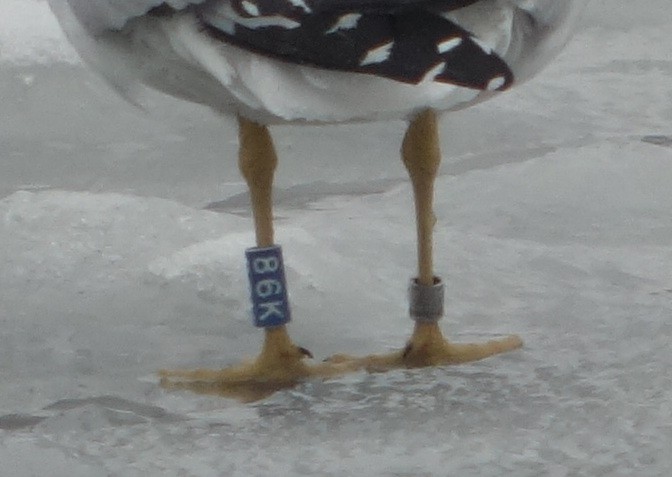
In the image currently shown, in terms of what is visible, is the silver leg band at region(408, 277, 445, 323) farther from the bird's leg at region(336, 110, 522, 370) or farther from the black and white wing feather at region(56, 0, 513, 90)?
the black and white wing feather at region(56, 0, 513, 90)

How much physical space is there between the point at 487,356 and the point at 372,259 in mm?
618

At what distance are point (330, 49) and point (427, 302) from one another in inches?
32.4

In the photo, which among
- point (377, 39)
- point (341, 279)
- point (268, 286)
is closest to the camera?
point (377, 39)

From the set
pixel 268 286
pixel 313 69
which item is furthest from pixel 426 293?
pixel 313 69

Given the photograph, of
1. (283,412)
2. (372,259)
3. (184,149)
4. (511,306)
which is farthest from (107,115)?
(283,412)

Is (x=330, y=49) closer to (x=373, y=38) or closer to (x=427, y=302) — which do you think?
(x=373, y=38)

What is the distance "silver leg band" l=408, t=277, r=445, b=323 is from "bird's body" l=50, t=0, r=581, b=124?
45cm

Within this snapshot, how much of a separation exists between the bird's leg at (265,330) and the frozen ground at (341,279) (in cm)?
6

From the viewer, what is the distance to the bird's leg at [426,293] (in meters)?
3.60

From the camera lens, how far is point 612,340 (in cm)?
362

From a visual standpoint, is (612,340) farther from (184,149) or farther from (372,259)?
(184,149)

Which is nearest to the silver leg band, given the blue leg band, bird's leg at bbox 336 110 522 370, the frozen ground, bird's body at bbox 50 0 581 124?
bird's leg at bbox 336 110 522 370

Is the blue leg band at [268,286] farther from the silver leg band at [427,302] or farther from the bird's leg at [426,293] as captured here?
the silver leg band at [427,302]

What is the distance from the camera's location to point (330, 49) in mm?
2969
